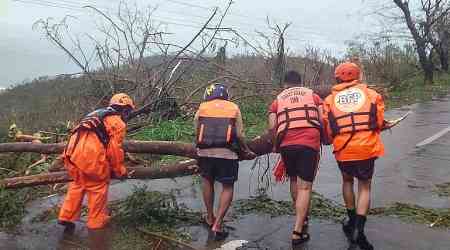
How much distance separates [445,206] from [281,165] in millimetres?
2106

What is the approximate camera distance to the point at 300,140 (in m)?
4.91

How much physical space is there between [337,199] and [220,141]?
2259 millimetres

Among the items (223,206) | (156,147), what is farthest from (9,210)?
(223,206)

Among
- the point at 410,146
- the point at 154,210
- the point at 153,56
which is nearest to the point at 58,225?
the point at 154,210

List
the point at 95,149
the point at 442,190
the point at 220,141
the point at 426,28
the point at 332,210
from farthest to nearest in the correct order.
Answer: the point at 426,28, the point at 442,190, the point at 332,210, the point at 95,149, the point at 220,141

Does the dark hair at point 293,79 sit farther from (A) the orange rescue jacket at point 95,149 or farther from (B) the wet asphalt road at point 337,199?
(A) the orange rescue jacket at point 95,149

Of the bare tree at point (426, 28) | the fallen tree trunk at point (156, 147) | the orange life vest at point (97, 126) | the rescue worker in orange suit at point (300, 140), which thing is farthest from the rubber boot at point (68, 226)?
the bare tree at point (426, 28)

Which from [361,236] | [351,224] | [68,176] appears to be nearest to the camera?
[361,236]

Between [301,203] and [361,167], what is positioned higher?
[361,167]

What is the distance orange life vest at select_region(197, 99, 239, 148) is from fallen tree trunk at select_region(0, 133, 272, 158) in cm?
79

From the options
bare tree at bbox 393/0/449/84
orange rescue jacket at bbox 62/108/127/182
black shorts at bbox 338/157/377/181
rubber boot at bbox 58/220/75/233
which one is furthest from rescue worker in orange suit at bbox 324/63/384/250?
bare tree at bbox 393/0/449/84

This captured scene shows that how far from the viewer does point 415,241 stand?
16.4 feet

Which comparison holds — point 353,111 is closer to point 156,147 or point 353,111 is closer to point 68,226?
point 156,147

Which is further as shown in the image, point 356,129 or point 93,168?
point 93,168
